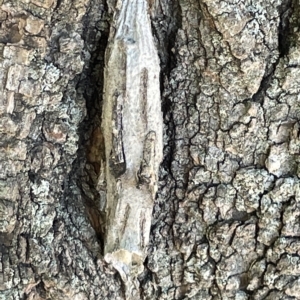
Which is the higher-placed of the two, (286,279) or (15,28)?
(15,28)

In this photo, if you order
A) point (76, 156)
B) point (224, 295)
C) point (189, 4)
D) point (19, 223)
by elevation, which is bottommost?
point (224, 295)

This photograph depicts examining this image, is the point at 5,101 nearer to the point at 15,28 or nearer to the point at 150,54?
the point at 15,28

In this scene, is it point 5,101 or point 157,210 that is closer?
point 5,101

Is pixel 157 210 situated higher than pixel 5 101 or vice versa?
pixel 5 101

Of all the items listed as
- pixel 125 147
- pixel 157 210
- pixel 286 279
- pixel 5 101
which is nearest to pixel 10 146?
pixel 5 101

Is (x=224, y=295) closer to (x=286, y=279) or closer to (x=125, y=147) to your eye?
(x=286, y=279)

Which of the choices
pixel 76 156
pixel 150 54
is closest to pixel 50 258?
pixel 76 156
